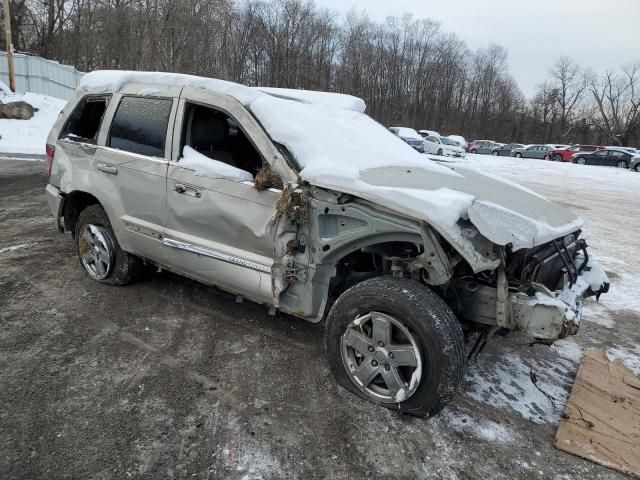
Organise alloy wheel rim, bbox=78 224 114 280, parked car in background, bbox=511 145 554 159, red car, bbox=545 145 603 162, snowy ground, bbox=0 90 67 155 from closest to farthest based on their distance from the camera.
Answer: alloy wheel rim, bbox=78 224 114 280 < snowy ground, bbox=0 90 67 155 < red car, bbox=545 145 603 162 < parked car in background, bbox=511 145 554 159

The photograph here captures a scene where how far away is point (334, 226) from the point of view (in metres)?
2.93

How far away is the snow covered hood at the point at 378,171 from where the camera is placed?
2639 mm

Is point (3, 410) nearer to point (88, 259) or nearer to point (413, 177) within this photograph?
point (88, 259)

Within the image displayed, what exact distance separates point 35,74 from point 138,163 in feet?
85.1

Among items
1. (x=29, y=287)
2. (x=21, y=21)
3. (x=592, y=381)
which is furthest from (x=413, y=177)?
(x=21, y=21)

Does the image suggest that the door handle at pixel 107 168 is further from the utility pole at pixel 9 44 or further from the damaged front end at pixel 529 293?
the utility pole at pixel 9 44

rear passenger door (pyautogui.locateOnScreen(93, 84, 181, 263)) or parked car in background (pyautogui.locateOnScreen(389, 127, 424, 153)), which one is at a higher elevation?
parked car in background (pyautogui.locateOnScreen(389, 127, 424, 153))

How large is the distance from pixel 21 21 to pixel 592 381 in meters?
44.4

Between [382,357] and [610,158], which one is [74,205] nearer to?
[382,357]

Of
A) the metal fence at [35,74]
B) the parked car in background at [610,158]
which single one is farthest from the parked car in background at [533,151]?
the metal fence at [35,74]

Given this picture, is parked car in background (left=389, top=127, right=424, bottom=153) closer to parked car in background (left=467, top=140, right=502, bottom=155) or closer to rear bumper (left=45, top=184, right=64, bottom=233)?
parked car in background (left=467, top=140, right=502, bottom=155)

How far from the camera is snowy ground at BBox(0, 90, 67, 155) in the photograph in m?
16.8

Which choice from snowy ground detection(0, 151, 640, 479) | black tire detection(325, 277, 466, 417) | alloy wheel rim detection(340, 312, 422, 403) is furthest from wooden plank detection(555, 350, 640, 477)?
alloy wheel rim detection(340, 312, 422, 403)

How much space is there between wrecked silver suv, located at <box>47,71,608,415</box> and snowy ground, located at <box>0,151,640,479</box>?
31cm
